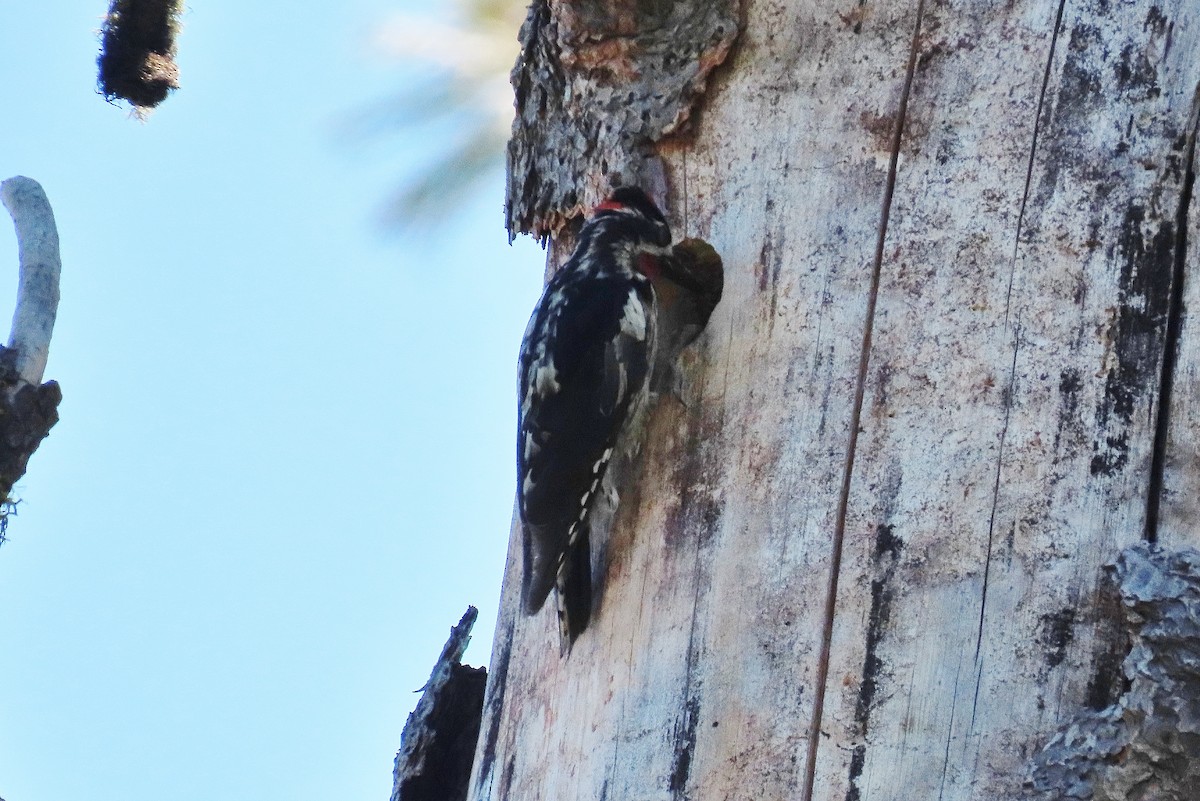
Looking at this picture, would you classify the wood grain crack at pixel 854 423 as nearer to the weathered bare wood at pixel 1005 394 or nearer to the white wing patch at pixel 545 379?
the weathered bare wood at pixel 1005 394

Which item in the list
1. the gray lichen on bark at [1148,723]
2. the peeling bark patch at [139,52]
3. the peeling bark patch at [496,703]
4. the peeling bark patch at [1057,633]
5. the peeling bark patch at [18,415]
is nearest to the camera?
the gray lichen on bark at [1148,723]

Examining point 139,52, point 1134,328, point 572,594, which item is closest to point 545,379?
point 572,594

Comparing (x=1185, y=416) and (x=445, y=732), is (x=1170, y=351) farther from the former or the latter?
(x=445, y=732)

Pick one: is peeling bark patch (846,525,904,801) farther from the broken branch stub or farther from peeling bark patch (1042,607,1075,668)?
the broken branch stub

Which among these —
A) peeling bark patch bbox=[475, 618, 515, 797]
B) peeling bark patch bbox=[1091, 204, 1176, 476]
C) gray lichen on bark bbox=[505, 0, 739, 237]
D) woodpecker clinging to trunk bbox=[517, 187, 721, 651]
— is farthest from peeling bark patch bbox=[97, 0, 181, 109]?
peeling bark patch bbox=[1091, 204, 1176, 476]

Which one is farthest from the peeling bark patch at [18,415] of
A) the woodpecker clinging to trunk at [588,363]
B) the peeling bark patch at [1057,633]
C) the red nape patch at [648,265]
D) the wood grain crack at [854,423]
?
the peeling bark patch at [1057,633]

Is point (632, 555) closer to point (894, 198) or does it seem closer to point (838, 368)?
point (838, 368)

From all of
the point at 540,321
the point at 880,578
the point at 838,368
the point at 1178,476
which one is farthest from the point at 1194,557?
the point at 540,321
